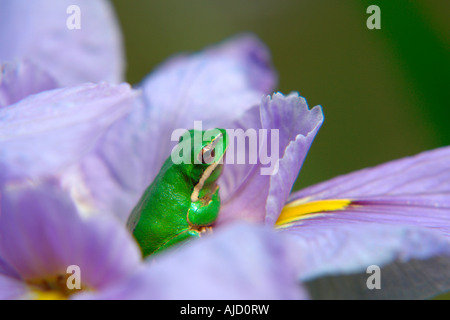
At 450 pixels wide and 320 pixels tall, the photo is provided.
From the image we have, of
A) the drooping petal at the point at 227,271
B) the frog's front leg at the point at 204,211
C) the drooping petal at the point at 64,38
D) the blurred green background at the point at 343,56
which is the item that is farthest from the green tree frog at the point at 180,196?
the blurred green background at the point at 343,56

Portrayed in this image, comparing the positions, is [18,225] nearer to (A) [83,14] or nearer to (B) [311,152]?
(A) [83,14]

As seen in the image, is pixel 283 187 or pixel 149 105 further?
pixel 149 105

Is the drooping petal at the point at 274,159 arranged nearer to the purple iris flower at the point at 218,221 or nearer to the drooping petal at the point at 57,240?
the purple iris flower at the point at 218,221

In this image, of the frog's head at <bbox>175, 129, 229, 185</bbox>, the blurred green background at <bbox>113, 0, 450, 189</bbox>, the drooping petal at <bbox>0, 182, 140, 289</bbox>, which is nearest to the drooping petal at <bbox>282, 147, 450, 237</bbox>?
the frog's head at <bbox>175, 129, 229, 185</bbox>

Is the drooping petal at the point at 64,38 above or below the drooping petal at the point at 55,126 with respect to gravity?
above

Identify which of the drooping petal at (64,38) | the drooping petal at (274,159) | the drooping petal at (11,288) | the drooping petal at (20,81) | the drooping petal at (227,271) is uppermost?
the drooping petal at (64,38)

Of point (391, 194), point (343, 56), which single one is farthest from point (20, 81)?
point (343, 56)
